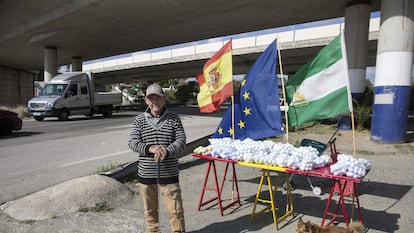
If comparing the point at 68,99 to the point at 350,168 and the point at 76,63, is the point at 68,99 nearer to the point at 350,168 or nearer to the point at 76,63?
the point at 76,63

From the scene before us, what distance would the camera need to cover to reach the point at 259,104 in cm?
458

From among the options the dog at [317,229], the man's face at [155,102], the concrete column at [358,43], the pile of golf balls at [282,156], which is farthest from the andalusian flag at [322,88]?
the concrete column at [358,43]

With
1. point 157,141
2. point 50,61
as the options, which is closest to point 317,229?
point 157,141

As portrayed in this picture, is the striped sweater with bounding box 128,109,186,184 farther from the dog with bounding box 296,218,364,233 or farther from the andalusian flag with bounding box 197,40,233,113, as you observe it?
the andalusian flag with bounding box 197,40,233,113

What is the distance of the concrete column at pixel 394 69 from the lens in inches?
407

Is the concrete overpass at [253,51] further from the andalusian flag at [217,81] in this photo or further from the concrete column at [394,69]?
the andalusian flag at [217,81]

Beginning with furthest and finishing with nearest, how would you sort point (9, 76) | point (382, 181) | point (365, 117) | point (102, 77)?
point (102, 77)
point (9, 76)
point (365, 117)
point (382, 181)

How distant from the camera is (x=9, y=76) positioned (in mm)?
42656

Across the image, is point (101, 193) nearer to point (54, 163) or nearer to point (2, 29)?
point (54, 163)

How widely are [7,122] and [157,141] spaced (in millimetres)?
11586

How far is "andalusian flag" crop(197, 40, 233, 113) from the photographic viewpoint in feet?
15.3

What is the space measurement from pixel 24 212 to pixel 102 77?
5354 centimetres

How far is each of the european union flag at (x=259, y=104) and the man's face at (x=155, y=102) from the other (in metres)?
1.75

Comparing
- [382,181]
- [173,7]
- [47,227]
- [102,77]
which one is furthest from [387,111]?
[102,77]
